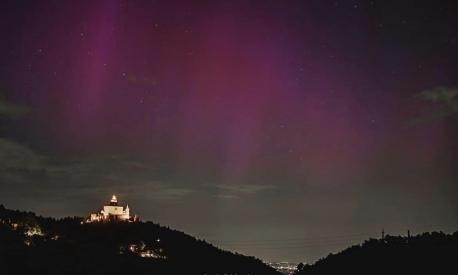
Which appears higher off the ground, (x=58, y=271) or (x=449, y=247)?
(x=449, y=247)

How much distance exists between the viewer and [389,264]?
619 feet

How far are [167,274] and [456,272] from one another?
288 ft

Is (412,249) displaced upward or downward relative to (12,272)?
upward

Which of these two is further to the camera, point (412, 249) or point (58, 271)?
point (412, 249)

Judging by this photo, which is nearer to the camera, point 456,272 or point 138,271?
point 456,272

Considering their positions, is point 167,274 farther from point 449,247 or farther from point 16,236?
point 449,247

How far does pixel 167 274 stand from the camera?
7515 inches

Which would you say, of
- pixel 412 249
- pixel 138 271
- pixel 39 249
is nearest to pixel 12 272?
pixel 39 249

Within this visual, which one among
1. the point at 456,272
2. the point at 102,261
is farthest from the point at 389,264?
the point at 102,261

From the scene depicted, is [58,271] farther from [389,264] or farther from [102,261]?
[389,264]

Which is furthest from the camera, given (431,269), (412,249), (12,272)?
(412,249)

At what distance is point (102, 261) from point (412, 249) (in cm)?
10222

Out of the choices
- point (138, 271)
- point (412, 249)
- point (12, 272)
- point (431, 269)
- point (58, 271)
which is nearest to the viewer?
point (12, 272)

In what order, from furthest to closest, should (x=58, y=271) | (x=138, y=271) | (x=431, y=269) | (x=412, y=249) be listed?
1. (x=412, y=249)
2. (x=138, y=271)
3. (x=431, y=269)
4. (x=58, y=271)
